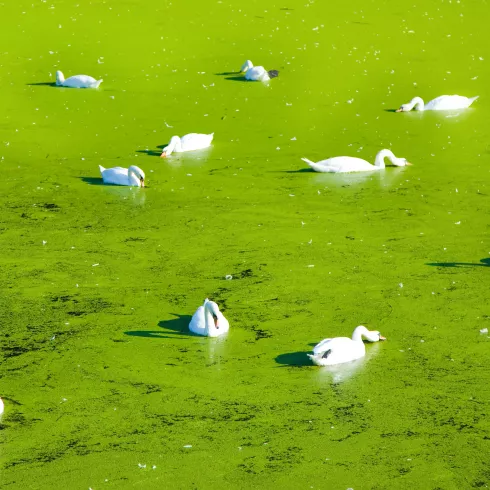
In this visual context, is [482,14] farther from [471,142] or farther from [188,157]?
[188,157]

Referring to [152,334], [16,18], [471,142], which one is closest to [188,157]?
[471,142]

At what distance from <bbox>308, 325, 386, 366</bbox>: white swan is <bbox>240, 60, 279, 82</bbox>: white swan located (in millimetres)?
9646

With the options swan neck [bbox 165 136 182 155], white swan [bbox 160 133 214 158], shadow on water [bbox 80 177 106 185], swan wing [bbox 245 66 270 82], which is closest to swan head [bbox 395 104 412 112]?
swan wing [bbox 245 66 270 82]

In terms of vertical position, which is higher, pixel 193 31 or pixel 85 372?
pixel 193 31

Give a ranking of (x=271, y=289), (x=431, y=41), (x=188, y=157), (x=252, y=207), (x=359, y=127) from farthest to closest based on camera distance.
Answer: (x=431, y=41), (x=359, y=127), (x=188, y=157), (x=252, y=207), (x=271, y=289)

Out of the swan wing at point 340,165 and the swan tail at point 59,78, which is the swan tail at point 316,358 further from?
the swan tail at point 59,78

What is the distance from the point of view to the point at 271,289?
410 inches

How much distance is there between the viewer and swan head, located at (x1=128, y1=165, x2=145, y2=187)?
13.6m

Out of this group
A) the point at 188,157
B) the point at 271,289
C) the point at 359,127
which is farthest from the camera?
the point at 359,127

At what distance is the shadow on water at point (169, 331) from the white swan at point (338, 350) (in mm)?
1223

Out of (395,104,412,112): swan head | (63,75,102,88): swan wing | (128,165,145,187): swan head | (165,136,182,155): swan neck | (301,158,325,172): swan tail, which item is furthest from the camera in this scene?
(63,75,102,88): swan wing

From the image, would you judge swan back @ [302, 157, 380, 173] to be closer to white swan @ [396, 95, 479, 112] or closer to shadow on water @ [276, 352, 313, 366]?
white swan @ [396, 95, 479, 112]

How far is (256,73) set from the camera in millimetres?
17969

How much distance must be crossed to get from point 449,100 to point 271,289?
755 centimetres
